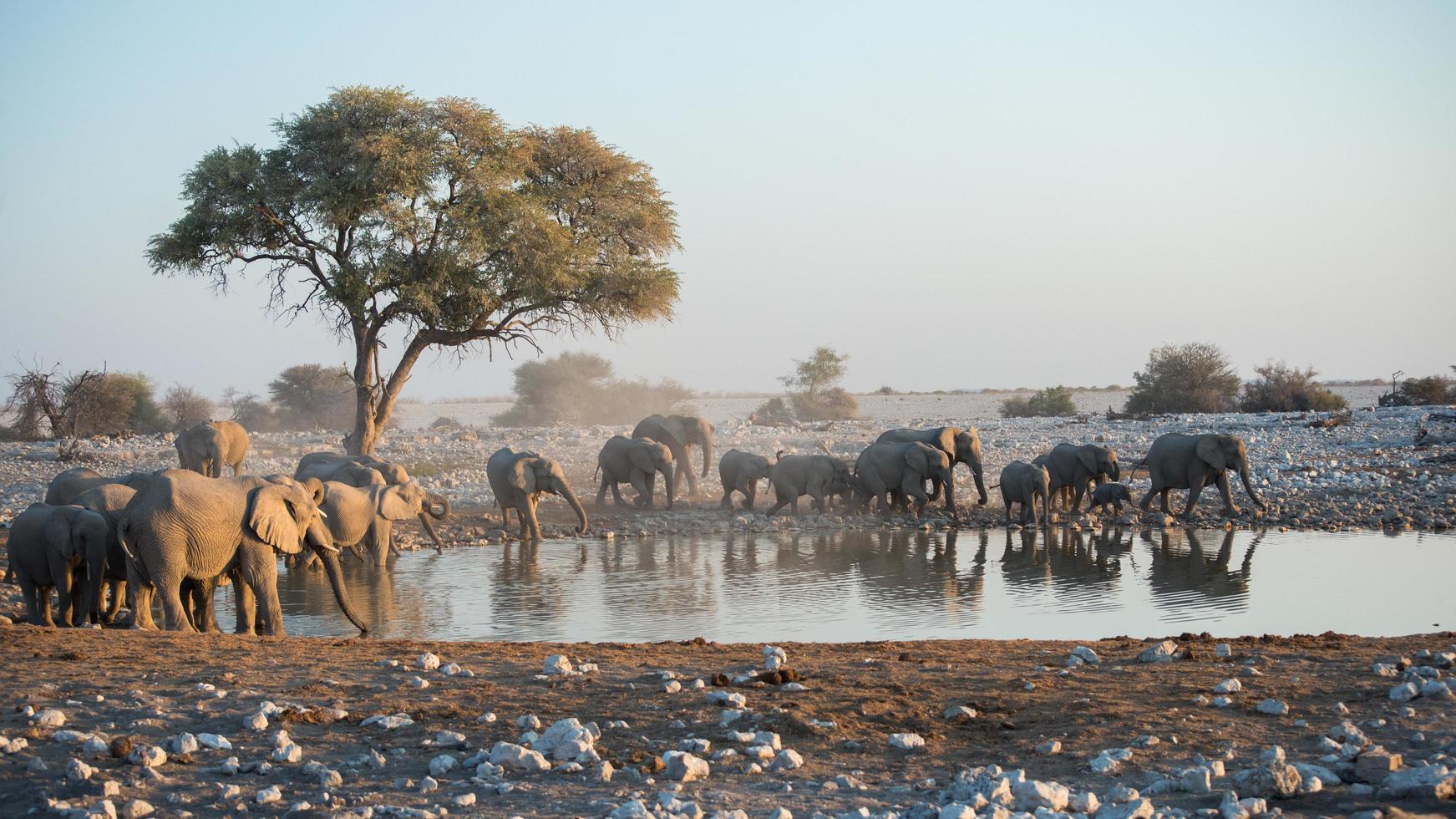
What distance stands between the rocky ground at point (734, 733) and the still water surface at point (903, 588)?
3235 millimetres

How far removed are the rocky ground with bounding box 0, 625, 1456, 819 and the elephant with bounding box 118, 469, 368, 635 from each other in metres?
1.69

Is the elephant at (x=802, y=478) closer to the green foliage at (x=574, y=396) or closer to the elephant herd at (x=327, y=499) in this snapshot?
the elephant herd at (x=327, y=499)

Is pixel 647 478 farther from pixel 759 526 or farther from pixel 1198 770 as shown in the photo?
pixel 1198 770

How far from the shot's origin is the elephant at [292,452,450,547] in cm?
1738

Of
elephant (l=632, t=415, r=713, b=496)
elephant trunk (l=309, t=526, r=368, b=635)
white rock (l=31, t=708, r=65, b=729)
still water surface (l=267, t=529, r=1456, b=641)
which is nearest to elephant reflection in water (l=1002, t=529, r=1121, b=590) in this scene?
still water surface (l=267, t=529, r=1456, b=641)

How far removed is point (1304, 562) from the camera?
1622 cm

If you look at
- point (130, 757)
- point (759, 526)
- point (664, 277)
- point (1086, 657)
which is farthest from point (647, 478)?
point (130, 757)

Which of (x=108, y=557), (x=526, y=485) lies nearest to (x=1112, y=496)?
(x=526, y=485)

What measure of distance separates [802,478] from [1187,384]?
91.5 feet

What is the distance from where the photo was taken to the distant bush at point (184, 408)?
45938mm

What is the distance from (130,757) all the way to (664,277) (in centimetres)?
2100

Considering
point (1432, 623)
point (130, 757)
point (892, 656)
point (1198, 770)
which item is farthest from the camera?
point (1432, 623)

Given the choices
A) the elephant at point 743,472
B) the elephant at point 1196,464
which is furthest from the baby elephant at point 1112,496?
the elephant at point 743,472

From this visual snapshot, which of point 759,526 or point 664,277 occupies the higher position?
point 664,277
